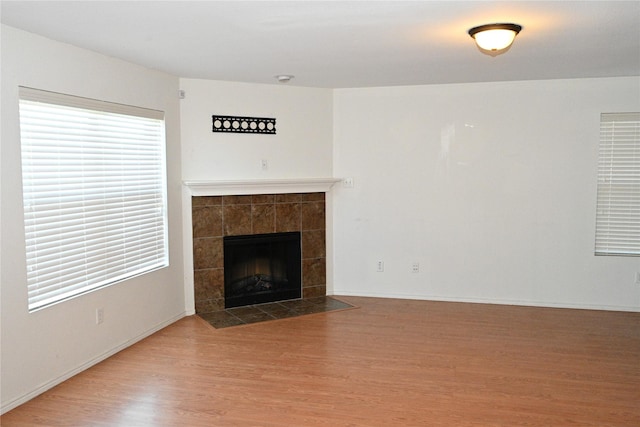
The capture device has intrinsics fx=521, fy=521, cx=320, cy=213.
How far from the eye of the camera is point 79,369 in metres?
3.81

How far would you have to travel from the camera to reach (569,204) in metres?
5.43

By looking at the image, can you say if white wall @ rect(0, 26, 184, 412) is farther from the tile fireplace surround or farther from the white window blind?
the white window blind

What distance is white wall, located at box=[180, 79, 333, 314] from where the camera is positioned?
5238 mm

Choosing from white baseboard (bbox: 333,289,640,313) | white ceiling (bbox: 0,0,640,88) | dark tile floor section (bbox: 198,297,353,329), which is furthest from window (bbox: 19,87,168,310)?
white baseboard (bbox: 333,289,640,313)

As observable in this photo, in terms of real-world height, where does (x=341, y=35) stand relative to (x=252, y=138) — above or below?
above

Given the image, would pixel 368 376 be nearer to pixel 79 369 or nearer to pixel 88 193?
pixel 79 369

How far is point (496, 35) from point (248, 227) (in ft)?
10.6

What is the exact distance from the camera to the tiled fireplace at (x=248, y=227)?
5348 mm

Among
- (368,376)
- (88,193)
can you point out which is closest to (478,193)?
(368,376)

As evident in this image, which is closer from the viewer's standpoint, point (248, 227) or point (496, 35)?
point (496, 35)

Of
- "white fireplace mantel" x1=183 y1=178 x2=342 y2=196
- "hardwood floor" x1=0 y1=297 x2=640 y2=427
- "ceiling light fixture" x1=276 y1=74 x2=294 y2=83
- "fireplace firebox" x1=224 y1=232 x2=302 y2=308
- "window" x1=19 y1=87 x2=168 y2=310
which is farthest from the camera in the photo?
"fireplace firebox" x1=224 y1=232 x2=302 y2=308

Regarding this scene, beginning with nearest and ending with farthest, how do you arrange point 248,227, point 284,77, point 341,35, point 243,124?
point 341,35
point 284,77
point 243,124
point 248,227

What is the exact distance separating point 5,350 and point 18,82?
1.64 meters

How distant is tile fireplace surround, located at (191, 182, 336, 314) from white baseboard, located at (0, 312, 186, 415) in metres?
0.46
